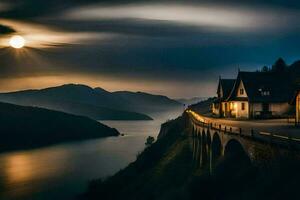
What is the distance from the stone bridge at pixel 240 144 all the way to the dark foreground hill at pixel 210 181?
524 mm

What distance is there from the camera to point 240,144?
115ft

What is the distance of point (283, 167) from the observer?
866 inches

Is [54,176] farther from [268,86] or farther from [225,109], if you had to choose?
[268,86]

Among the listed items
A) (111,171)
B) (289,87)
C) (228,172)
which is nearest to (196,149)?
(289,87)

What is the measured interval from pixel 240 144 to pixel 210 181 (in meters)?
7.35

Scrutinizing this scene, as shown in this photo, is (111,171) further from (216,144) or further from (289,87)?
(216,144)

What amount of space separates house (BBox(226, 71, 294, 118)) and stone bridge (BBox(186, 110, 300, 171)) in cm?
1323

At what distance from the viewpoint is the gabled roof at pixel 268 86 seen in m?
66.8

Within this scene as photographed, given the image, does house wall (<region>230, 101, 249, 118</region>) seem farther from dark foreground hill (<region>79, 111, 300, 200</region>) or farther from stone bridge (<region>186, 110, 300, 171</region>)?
stone bridge (<region>186, 110, 300, 171</region>)

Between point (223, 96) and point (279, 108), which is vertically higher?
point (223, 96)

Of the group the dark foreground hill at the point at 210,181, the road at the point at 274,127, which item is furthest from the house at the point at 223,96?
the road at the point at 274,127

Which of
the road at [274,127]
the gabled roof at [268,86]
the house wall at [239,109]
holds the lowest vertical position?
the road at [274,127]

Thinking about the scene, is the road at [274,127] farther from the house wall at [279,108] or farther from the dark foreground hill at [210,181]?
the house wall at [279,108]

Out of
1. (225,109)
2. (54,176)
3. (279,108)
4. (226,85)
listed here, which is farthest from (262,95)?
(54,176)
